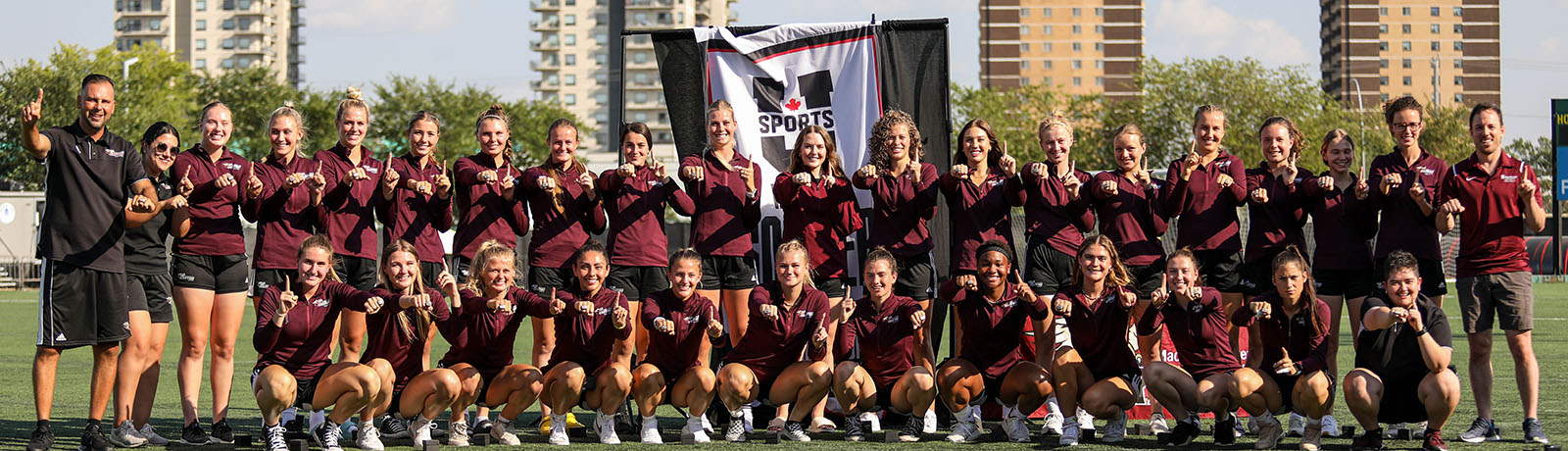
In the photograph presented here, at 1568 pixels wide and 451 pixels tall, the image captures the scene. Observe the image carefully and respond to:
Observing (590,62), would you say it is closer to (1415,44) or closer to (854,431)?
(1415,44)

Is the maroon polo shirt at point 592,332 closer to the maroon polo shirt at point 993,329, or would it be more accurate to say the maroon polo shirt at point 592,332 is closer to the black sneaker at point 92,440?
the maroon polo shirt at point 993,329

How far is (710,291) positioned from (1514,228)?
381cm

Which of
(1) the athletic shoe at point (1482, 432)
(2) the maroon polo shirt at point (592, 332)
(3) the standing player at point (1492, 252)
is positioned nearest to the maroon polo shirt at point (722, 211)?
(2) the maroon polo shirt at point (592, 332)

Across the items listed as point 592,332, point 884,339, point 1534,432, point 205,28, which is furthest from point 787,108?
point 205,28

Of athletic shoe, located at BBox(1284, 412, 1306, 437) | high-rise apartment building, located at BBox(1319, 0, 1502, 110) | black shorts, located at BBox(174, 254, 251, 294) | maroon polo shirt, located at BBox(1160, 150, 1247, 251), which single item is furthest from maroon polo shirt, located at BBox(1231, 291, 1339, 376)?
high-rise apartment building, located at BBox(1319, 0, 1502, 110)

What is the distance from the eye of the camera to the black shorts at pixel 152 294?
694 cm

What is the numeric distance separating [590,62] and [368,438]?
120410 mm

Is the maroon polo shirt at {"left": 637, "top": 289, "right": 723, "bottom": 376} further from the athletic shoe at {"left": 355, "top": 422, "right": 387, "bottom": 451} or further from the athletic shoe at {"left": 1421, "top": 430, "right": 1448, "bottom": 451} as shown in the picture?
the athletic shoe at {"left": 1421, "top": 430, "right": 1448, "bottom": 451}

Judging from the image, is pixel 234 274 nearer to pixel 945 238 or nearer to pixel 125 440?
pixel 125 440

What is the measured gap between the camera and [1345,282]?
726cm

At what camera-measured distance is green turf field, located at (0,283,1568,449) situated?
696cm

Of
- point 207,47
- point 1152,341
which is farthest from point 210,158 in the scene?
point 207,47

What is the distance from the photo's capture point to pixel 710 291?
772 cm

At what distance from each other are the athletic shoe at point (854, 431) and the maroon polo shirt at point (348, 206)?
7.90ft
